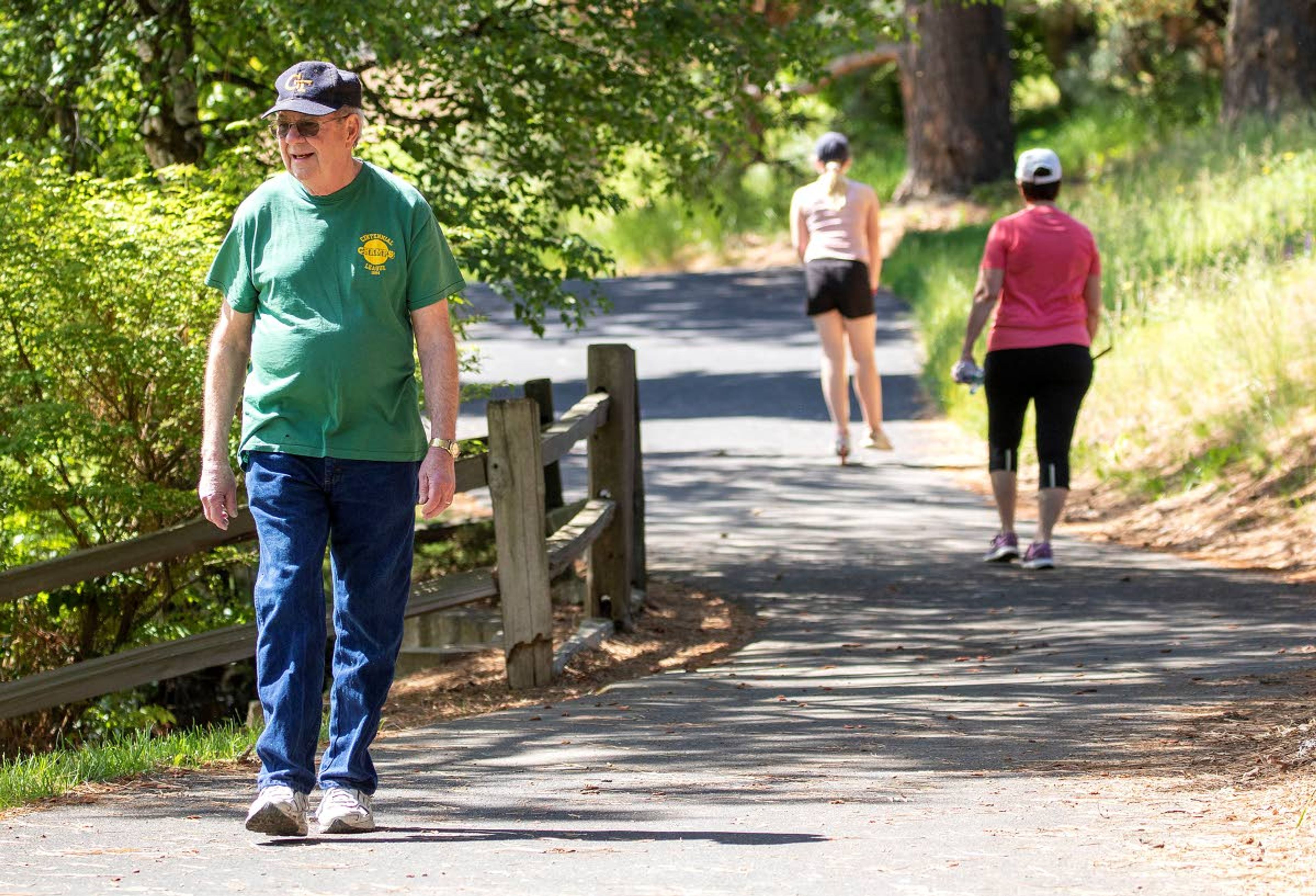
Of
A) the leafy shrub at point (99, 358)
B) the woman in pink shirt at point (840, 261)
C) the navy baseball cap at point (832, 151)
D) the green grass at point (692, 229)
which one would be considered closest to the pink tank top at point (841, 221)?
the woman in pink shirt at point (840, 261)

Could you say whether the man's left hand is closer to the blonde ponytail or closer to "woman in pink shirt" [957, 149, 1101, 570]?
"woman in pink shirt" [957, 149, 1101, 570]

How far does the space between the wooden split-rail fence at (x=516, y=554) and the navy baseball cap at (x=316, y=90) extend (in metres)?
2.63

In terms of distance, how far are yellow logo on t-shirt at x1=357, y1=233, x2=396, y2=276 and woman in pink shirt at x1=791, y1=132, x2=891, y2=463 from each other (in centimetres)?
738

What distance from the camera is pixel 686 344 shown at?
21.0m

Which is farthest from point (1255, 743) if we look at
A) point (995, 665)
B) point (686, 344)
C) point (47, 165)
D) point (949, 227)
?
point (949, 227)

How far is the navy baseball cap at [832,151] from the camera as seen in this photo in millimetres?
12227

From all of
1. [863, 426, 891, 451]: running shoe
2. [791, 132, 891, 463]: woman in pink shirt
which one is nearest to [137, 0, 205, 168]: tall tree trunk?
[791, 132, 891, 463]: woman in pink shirt

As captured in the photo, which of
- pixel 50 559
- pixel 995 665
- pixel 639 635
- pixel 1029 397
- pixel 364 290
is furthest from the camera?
pixel 1029 397

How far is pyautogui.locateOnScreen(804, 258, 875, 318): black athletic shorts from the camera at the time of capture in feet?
40.7

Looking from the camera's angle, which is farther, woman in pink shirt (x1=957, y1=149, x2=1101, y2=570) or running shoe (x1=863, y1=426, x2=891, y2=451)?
running shoe (x1=863, y1=426, x2=891, y2=451)

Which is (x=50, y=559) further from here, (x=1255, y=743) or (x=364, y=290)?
(x=1255, y=743)

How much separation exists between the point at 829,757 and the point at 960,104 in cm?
2302

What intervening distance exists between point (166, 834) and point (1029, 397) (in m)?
6.02

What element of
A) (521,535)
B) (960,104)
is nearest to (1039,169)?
(521,535)
